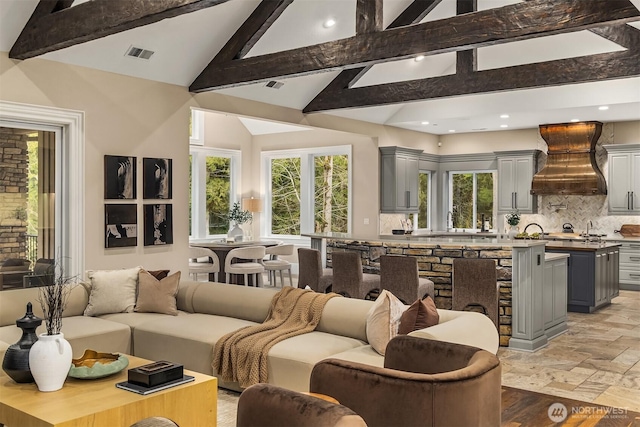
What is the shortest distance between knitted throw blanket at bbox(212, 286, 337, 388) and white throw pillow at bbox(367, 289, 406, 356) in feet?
2.13

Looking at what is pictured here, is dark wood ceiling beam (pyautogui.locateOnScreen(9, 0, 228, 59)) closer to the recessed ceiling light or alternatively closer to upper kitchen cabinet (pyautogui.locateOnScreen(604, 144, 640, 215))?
the recessed ceiling light

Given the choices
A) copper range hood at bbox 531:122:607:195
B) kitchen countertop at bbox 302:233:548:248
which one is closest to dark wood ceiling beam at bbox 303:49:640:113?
kitchen countertop at bbox 302:233:548:248

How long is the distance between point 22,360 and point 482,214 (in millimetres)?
9987

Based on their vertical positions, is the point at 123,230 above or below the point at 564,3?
below

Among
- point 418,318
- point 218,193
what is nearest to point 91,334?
point 418,318

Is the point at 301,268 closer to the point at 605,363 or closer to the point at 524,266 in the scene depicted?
the point at 524,266

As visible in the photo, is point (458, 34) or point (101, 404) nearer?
point (101, 404)

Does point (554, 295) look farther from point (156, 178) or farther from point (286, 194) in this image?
point (286, 194)

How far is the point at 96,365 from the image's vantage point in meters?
3.48

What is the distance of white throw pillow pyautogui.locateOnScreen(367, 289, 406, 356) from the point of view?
4.04 m

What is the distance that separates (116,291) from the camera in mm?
5480

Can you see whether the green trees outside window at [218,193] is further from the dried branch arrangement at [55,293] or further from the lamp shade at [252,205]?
the dried branch arrangement at [55,293]

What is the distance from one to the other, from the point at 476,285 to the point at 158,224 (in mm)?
3463

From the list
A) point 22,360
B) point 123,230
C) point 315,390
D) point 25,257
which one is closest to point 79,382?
point 22,360
